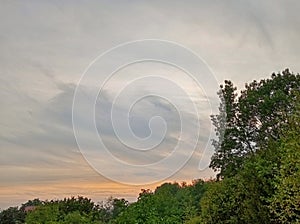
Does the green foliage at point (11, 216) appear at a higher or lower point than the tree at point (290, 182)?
higher

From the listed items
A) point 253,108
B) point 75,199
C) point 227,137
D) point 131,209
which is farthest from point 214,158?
point 75,199

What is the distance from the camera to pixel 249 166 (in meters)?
30.6

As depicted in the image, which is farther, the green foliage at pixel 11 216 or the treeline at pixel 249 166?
the green foliage at pixel 11 216

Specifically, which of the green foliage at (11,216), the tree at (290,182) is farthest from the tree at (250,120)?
the green foliage at (11,216)

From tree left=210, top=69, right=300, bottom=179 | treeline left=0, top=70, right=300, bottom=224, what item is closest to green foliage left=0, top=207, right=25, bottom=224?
treeline left=0, top=70, right=300, bottom=224

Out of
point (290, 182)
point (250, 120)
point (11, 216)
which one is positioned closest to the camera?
point (290, 182)

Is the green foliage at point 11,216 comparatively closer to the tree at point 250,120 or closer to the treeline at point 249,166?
the treeline at point 249,166

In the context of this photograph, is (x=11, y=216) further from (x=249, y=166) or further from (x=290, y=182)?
(x=290, y=182)

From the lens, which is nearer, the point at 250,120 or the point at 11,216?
the point at 250,120

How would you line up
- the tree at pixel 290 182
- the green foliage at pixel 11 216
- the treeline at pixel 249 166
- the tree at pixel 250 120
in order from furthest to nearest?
the green foliage at pixel 11 216, the tree at pixel 250 120, the treeline at pixel 249 166, the tree at pixel 290 182

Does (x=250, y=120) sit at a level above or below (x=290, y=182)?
above

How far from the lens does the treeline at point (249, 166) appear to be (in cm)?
2469

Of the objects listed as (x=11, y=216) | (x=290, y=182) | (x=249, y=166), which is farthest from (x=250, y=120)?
(x=11, y=216)

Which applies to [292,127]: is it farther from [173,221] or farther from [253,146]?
[173,221]
